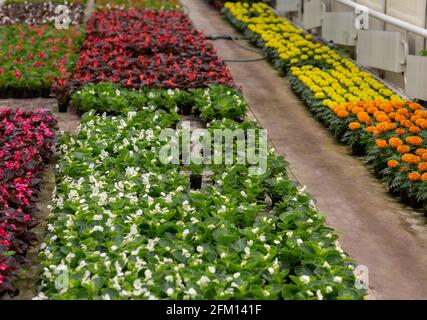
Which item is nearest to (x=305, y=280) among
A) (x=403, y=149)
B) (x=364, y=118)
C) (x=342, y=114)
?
(x=403, y=149)

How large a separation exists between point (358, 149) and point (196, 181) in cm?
241

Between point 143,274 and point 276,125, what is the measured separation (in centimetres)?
577

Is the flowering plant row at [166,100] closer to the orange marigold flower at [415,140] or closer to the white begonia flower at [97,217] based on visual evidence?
the orange marigold flower at [415,140]

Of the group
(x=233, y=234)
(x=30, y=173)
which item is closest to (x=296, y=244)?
(x=233, y=234)

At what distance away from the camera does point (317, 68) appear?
45.6 ft

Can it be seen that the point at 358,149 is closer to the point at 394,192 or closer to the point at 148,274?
the point at 394,192

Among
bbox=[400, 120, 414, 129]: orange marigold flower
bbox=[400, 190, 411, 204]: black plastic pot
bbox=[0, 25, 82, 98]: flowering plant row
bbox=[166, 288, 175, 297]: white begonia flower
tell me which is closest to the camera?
bbox=[166, 288, 175, 297]: white begonia flower

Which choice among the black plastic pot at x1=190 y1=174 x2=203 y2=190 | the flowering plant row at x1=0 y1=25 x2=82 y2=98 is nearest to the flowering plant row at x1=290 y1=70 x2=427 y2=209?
the black plastic pot at x1=190 y1=174 x2=203 y2=190

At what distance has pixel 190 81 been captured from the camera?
1265 centimetres

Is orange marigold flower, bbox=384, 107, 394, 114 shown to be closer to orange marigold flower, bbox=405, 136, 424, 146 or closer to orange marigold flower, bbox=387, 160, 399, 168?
orange marigold flower, bbox=405, 136, 424, 146

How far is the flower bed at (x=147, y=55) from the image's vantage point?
1269 centimetres

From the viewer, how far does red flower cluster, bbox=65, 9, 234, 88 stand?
12703 millimetres

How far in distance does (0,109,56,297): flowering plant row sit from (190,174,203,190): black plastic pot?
160 cm
